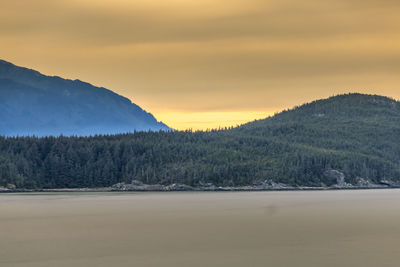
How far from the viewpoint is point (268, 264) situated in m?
83.1

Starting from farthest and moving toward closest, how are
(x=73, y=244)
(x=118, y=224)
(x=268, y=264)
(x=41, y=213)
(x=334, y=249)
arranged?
(x=41, y=213) → (x=118, y=224) → (x=73, y=244) → (x=334, y=249) → (x=268, y=264)

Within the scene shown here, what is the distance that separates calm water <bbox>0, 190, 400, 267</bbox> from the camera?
8756 cm

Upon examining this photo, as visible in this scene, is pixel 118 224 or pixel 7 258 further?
pixel 118 224

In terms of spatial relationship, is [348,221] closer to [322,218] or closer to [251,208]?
[322,218]

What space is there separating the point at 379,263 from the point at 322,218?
65.3 meters

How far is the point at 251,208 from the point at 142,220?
47371 mm

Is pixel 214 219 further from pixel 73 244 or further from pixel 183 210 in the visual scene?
pixel 73 244

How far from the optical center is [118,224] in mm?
138250

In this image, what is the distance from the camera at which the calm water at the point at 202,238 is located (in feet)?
287

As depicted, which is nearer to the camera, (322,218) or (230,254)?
(230,254)

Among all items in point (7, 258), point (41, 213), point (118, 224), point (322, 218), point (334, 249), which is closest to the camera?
point (7, 258)

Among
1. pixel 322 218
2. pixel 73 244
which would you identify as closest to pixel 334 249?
pixel 73 244

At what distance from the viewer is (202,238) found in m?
112

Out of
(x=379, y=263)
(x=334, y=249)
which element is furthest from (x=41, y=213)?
(x=379, y=263)
